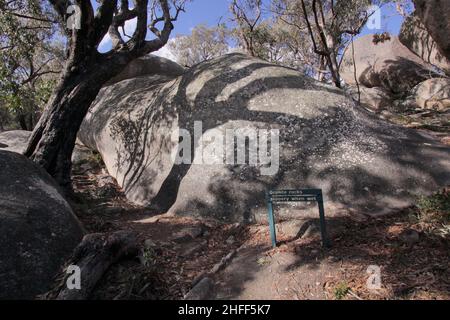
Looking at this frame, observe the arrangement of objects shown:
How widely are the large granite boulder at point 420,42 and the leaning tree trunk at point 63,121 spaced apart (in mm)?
13394

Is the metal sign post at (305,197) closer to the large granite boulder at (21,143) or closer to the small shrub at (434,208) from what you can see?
the small shrub at (434,208)

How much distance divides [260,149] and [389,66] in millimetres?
14668

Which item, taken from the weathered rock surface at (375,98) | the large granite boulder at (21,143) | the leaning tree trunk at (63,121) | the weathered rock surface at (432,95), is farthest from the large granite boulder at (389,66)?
the leaning tree trunk at (63,121)

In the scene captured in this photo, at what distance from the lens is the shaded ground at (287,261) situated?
3.58m

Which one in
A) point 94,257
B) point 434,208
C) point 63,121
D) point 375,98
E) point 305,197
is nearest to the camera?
point 94,257

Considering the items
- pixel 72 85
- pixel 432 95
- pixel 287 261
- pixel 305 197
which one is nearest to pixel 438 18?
pixel 305 197

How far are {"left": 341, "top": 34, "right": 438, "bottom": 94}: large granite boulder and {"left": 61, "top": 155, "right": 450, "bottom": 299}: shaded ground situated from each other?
535 inches

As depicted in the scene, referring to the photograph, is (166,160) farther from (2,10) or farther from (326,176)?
(2,10)

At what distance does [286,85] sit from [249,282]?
13.8ft

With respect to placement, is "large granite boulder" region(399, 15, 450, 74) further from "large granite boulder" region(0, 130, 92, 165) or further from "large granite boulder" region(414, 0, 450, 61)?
"large granite boulder" region(0, 130, 92, 165)

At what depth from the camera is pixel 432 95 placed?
1480 cm

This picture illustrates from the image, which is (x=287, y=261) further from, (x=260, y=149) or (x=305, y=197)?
(x=260, y=149)

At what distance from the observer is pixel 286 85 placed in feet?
22.7
